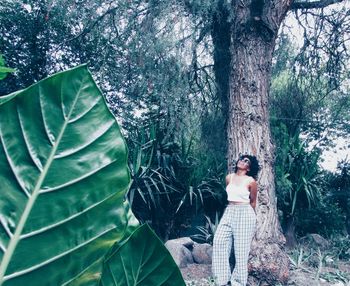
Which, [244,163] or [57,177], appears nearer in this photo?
[57,177]

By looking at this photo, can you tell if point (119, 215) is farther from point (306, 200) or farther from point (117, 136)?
point (306, 200)

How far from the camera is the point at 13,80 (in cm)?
858

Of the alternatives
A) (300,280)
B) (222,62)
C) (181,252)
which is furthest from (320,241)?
(222,62)

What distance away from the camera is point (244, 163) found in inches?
167

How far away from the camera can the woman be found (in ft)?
13.3

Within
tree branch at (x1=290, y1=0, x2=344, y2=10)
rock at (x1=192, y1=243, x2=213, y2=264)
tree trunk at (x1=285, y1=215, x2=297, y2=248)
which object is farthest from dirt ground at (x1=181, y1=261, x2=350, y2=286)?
tree branch at (x1=290, y1=0, x2=344, y2=10)

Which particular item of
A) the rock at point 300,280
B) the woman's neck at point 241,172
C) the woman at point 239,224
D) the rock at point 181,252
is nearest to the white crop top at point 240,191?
the woman at point 239,224

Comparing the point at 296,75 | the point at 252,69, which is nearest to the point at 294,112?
the point at 296,75

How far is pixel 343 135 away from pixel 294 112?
4.89m

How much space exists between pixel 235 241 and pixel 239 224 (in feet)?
0.64

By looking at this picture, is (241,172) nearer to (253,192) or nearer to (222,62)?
(253,192)

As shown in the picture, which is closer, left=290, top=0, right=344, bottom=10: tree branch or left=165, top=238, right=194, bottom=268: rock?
left=165, top=238, right=194, bottom=268: rock

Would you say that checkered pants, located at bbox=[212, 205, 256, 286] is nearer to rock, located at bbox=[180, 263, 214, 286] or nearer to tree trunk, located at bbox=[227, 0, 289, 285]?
tree trunk, located at bbox=[227, 0, 289, 285]

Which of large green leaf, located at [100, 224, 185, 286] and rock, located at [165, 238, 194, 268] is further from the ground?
large green leaf, located at [100, 224, 185, 286]
